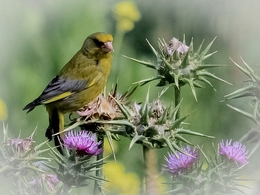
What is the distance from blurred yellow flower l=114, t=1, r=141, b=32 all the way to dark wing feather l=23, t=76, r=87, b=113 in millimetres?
1044

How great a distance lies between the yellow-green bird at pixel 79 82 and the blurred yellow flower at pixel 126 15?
0.87 metres

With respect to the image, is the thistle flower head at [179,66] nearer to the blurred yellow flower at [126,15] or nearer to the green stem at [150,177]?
the green stem at [150,177]

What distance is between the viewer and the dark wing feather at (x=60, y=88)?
2449 mm

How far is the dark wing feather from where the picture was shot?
245 cm

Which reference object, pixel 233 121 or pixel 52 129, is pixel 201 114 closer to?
pixel 233 121

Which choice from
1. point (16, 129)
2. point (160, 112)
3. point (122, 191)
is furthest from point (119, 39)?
point (160, 112)

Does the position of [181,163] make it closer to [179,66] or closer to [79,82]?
[179,66]

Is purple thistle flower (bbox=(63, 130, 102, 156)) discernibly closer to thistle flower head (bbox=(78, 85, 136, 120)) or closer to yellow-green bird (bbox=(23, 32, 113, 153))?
thistle flower head (bbox=(78, 85, 136, 120))

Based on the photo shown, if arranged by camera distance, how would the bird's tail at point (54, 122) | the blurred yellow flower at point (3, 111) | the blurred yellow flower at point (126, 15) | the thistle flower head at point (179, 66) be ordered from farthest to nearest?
the blurred yellow flower at point (126, 15) → the blurred yellow flower at point (3, 111) → the bird's tail at point (54, 122) → the thistle flower head at point (179, 66)

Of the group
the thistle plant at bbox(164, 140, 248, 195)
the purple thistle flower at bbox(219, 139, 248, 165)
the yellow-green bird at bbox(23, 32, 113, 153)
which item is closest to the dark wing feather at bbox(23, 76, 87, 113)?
the yellow-green bird at bbox(23, 32, 113, 153)

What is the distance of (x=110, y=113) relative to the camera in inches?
79.3

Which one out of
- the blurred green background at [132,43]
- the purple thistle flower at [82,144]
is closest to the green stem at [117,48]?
the blurred green background at [132,43]

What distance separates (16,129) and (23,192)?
136cm

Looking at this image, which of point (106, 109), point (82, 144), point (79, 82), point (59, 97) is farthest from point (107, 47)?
point (82, 144)
